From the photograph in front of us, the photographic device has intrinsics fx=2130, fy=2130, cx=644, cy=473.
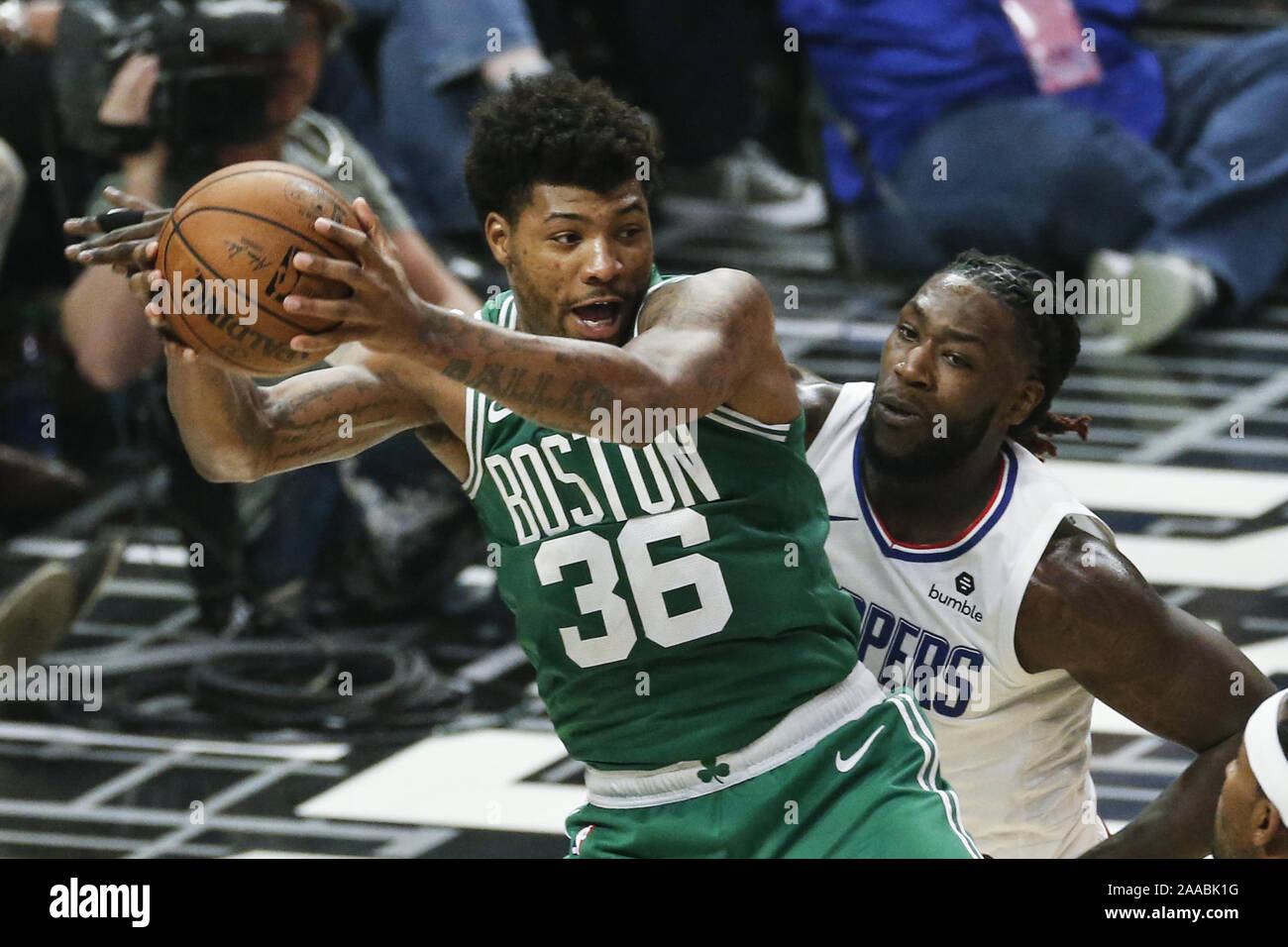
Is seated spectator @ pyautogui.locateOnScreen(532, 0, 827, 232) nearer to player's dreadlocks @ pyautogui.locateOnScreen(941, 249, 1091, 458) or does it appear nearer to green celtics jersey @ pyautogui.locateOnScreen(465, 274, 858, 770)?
player's dreadlocks @ pyautogui.locateOnScreen(941, 249, 1091, 458)

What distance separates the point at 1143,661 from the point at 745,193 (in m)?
7.28

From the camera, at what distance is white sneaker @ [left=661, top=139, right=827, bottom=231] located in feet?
35.9

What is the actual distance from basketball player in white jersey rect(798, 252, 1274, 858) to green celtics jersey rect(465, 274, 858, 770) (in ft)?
1.81

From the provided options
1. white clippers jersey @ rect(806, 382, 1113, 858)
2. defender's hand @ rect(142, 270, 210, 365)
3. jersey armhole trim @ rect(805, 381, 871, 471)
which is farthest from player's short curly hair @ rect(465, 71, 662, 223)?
white clippers jersey @ rect(806, 382, 1113, 858)

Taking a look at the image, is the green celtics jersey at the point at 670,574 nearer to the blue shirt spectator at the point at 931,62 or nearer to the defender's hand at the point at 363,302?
the defender's hand at the point at 363,302

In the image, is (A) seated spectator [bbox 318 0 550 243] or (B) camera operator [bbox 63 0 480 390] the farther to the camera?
(A) seated spectator [bbox 318 0 550 243]

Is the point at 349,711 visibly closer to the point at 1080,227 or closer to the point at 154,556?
the point at 154,556

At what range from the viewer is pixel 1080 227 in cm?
938

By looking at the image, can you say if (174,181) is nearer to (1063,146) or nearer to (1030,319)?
(1030,319)

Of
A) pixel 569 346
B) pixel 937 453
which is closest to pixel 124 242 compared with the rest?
pixel 569 346

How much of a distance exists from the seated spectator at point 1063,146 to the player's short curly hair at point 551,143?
5.74 meters

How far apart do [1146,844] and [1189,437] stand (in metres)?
4.63

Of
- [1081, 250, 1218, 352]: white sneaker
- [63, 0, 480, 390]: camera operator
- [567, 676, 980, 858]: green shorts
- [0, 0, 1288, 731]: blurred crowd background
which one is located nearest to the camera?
[567, 676, 980, 858]: green shorts

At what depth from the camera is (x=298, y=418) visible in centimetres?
391
